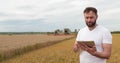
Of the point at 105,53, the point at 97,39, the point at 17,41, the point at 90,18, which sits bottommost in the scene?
the point at 17,41

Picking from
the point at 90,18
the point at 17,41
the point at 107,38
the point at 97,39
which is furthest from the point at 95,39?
the point at 17,41

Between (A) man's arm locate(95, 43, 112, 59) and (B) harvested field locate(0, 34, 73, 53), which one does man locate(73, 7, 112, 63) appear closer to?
(A) man's arm locate(95, 43, 112, 59)

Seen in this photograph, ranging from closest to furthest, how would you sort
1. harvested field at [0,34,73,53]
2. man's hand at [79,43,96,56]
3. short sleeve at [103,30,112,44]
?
man's hand at [79,43,96,56] → short sleeve at [103,30,112,44] → harvested field at [0,34,73,53]

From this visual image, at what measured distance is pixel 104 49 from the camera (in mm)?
4215

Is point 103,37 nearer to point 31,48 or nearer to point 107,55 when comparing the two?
point 107,55

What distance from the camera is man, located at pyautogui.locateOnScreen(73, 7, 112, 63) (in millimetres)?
4176

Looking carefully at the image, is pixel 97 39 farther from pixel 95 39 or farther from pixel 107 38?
pixel 107 38

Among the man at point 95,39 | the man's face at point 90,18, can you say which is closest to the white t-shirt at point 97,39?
the man at point 95,39

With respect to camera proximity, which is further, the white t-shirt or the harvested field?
the harvested field

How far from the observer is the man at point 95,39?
4176mm

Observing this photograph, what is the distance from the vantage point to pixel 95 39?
427 centimetres

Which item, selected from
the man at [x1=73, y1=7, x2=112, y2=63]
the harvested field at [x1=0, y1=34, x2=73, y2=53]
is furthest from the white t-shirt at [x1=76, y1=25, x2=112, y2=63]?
the harvested field at [x1=0, y1=34, x2=73, y2=53]

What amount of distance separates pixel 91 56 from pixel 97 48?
5.6 inches

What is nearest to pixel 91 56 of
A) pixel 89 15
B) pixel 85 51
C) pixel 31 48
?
pixel 85 51
